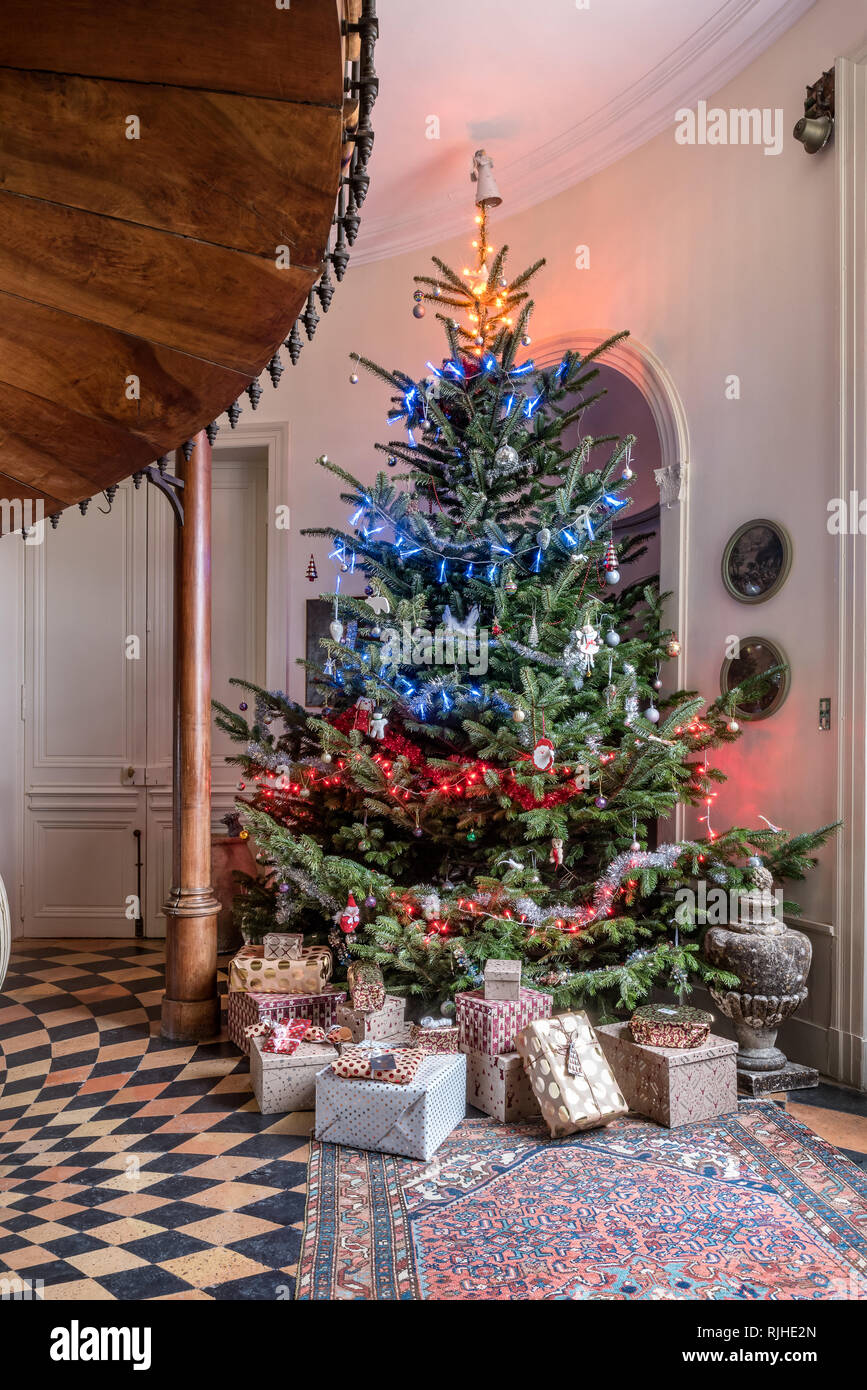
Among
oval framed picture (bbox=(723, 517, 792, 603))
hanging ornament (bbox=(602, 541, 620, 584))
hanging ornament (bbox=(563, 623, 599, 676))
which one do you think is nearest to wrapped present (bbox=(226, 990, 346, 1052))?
hanging ornament (bbox=(563, 623, 599, 676))

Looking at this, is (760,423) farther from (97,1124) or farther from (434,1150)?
(97,1124)

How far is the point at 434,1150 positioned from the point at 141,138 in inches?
113

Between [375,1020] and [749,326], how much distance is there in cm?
351

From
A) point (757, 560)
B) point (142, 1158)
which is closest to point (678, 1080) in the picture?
point (142, 1158)

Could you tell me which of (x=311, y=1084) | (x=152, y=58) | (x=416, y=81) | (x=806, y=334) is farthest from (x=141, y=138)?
(x=416, y=81)

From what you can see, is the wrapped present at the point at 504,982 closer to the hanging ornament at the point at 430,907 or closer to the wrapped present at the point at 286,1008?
the hanging ornament at the point at 430,907

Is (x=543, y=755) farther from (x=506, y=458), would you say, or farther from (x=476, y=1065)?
(x=506, y=458)

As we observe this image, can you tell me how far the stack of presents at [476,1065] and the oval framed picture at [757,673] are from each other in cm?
150

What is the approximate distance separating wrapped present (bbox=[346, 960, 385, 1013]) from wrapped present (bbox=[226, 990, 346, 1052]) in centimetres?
23

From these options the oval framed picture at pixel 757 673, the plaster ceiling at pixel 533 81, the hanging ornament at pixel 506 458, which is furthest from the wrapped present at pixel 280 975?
the plaster ceiling at pixel 533 81

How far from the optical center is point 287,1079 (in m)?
3.40

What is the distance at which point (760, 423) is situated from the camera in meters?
4.32

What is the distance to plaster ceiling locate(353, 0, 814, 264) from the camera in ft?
14.4

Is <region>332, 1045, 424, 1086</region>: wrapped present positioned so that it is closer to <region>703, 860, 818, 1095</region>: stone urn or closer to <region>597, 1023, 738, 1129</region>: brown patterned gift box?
<region>597, 1023, 738, 1129</region>: brown patterned gift box
